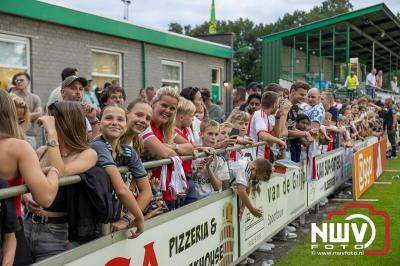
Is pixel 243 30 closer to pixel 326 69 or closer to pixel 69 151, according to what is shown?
pixel 326 69

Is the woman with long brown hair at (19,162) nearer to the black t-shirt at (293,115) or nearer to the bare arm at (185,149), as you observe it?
the bare arm at (185,149)

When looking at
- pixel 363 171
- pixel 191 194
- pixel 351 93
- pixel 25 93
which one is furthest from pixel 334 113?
pixel 351 93

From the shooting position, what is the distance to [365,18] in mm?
→ 26516

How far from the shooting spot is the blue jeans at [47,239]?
122 inches

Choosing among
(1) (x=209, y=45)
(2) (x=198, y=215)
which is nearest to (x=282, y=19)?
(1) (x=209, y=45)

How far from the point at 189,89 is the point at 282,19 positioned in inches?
4031

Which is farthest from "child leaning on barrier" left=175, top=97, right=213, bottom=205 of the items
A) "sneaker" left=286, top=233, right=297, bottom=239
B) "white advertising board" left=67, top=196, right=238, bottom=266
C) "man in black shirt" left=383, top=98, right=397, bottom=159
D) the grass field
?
"man in black shirt" left=383, top=98, right=397, bottom=159

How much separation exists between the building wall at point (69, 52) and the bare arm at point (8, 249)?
878 cm

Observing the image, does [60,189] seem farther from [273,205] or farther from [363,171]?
[363,171]

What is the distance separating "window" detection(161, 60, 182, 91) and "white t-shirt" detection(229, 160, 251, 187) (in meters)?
11.5

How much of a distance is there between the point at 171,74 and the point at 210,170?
42.3ft

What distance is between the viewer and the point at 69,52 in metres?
12.7

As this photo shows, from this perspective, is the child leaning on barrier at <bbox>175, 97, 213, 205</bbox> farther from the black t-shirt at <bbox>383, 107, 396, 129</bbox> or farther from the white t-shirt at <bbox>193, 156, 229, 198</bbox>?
the black t-shirt at <bbox>383, 107, 396, 129</bbox>

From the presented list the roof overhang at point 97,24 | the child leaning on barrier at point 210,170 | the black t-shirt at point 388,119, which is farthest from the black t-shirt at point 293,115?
the black t-shirt at point 388,119
